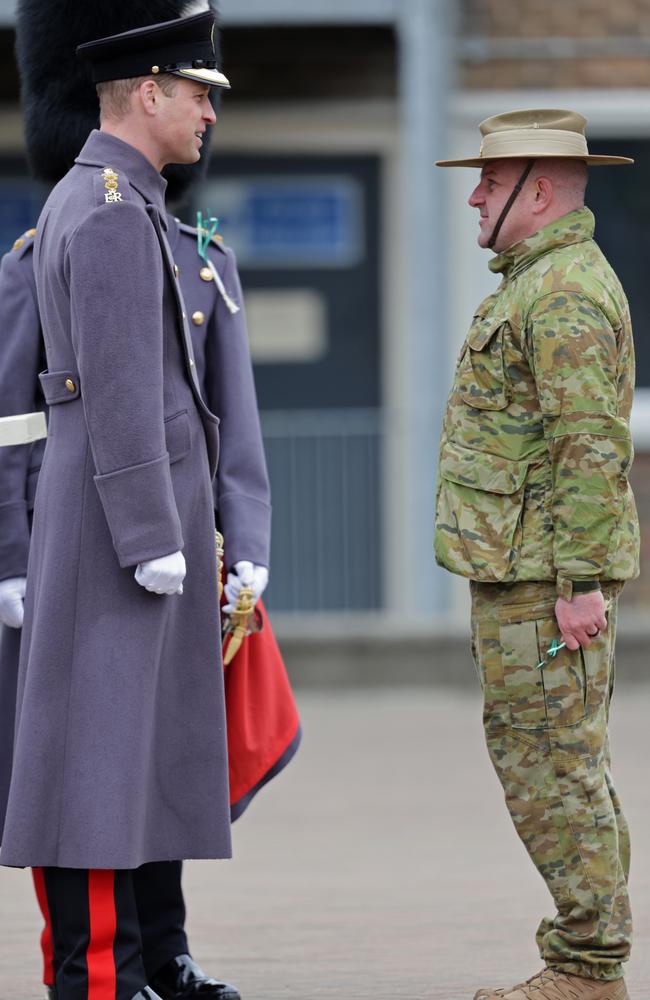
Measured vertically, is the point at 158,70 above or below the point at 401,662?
above

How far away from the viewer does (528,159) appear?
13.5ft

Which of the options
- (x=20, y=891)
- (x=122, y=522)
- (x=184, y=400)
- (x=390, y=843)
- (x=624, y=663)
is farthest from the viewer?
(x=624, y=663)

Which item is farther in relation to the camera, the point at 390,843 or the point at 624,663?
the point at 624,663

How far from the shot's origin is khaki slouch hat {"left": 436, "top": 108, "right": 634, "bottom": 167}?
4.08 meters

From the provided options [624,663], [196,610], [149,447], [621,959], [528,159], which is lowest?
[624,663]

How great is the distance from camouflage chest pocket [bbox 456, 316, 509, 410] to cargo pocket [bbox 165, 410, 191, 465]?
1.94 feet

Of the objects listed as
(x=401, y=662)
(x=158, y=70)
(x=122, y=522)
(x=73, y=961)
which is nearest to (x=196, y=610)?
(x=122, y=522)

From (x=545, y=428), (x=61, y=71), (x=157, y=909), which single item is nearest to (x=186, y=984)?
(x=157, y=909)

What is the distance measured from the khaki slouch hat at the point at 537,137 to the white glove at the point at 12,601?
1326mm

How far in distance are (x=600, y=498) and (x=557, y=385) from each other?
0.24 m

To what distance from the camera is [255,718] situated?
14.4 feet

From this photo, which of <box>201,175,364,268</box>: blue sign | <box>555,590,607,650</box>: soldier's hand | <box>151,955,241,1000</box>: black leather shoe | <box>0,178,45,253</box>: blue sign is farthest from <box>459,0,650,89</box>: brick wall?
<box>151,955,241,1000</box>: black leather shoe

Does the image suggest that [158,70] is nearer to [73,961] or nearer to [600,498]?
[600,498]

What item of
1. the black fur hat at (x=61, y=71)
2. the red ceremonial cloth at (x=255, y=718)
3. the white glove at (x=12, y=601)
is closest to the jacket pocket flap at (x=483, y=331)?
the red ceremonial cloth at (x=255, y=718)
